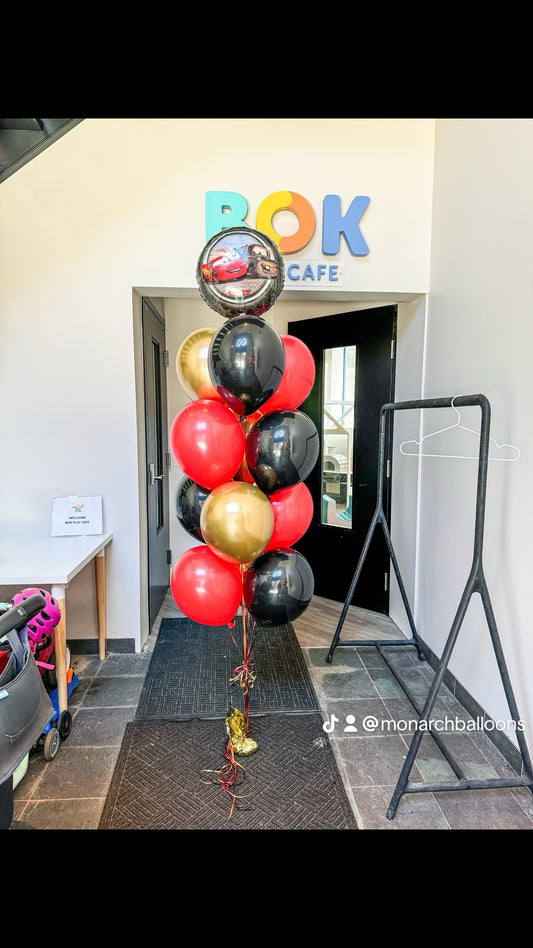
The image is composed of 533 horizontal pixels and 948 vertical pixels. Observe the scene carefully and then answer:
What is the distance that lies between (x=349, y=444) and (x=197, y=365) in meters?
2.00

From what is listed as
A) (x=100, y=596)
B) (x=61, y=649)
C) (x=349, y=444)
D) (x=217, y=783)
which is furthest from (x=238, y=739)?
(x=349, y=444)

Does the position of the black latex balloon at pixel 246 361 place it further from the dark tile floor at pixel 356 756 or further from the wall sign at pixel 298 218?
the dark tile floor at pixel 356 756

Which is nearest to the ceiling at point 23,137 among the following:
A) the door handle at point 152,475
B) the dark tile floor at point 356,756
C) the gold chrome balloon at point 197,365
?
the gold chrome balloon at point 197,365

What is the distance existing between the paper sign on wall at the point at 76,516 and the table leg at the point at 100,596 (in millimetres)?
168

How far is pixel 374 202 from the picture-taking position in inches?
105

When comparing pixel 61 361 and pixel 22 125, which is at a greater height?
pixel 22 125

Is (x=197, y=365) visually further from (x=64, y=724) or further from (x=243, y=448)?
(x=64, y=724)

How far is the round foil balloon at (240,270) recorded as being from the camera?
165 centimetres

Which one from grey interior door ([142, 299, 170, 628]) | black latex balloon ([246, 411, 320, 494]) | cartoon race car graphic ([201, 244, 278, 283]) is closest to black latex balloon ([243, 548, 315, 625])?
black latex balloon ([246, 411, 320, 494])

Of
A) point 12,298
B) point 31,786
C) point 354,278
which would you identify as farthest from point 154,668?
point 354,278

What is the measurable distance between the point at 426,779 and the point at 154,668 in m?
1.53

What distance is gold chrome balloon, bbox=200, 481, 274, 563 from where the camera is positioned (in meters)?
1.52

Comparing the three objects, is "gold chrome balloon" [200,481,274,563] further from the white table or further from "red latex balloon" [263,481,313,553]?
the white table

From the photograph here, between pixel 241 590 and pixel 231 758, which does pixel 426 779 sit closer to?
pixel 231 758
